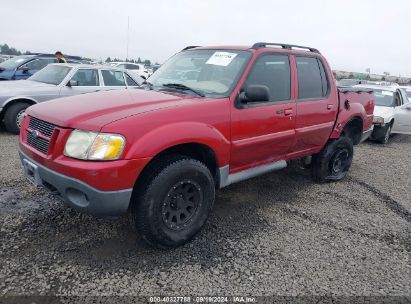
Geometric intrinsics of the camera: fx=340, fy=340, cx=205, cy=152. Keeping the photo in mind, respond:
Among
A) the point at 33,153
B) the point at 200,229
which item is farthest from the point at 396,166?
the point at 33,153

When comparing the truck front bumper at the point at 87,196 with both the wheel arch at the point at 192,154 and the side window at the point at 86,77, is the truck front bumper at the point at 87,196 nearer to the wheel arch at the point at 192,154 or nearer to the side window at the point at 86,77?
the wheel arch at the point at 192,154

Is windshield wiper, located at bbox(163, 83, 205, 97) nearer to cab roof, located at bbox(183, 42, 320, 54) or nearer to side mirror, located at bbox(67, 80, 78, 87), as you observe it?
cab roof, located at bbox(183, 42, 320, 54)

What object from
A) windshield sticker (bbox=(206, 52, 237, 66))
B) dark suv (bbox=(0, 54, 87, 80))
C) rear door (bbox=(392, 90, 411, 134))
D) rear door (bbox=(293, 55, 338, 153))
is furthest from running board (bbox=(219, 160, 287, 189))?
dark suv (bbox=(0, 54, 87, 80))

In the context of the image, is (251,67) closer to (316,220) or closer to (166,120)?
(166,120)

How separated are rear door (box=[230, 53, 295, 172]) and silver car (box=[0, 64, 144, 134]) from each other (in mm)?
4717

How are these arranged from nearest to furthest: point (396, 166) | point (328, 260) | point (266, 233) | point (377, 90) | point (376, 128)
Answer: point (328, 260) → point (266, 233) → point (396, 166) → point (376, 128) → point (377, 90)

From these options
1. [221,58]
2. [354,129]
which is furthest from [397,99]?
[221,58]

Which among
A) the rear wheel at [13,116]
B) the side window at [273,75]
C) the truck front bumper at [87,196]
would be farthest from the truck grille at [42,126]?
the rear wheel at [13,116]

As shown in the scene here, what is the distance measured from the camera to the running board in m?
3.43

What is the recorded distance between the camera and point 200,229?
325 centimetres

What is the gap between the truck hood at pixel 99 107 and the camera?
2.70 meters

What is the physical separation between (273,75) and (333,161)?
1.95m

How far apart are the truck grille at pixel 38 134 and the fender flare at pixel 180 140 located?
2.54 feet

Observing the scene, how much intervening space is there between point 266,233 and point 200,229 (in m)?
0.74
